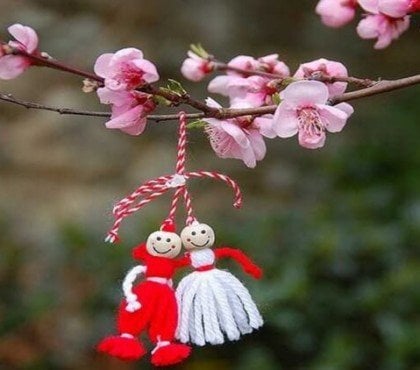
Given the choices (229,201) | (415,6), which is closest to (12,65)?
(415,6)

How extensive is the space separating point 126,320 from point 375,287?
3.68 feet

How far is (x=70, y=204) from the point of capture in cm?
206

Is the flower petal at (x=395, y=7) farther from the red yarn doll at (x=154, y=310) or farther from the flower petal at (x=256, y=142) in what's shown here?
the red yarn doll at (x=154, y=310)

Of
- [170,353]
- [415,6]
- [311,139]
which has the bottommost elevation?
[170,353]

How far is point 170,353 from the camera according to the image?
0.59 m

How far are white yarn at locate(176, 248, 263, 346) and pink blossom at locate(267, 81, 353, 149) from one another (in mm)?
103

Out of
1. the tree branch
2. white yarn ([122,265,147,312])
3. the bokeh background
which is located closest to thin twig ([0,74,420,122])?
the tree branch

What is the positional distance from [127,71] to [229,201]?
4.95 feet

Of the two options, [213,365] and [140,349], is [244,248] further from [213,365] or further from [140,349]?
[140,349]

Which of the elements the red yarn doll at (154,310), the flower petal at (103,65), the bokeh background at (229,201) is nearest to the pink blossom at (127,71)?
the flower petal at (103,65)

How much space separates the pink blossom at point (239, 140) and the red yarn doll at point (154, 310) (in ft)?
0.27

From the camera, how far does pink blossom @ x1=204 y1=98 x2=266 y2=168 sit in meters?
0.64

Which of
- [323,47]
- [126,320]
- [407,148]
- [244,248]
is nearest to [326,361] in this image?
[244,248]

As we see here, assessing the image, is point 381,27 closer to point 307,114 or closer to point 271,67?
point 271,67
